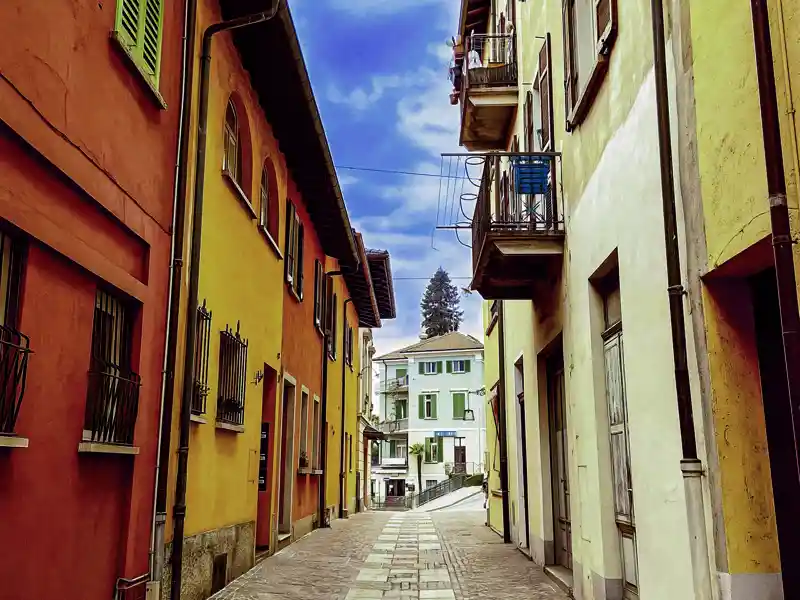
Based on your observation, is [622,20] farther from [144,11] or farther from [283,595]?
[283,595]

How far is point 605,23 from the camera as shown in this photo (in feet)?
22.5

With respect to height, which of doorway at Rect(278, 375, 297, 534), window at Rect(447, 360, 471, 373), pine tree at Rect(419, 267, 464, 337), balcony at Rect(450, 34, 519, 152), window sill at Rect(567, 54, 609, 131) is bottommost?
doorway at Rect(278, 375, 297, 534)

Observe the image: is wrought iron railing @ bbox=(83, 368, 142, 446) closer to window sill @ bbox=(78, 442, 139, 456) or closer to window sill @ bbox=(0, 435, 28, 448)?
window sill @ bbox=(78, 442, 139, 456)

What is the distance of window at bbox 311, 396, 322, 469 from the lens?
16766mm

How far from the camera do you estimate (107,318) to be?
19.2 ft

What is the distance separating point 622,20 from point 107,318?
4.50 m

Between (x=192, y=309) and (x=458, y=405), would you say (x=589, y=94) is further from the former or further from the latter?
(x=458, y=405)

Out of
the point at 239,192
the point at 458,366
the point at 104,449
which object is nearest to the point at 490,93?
the point at 239,192

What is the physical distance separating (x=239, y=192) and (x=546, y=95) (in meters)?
3.86

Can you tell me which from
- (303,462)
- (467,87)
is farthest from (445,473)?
(467,87)

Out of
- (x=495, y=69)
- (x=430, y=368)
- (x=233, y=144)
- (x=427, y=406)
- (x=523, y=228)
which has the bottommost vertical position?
(x=523, y=228)

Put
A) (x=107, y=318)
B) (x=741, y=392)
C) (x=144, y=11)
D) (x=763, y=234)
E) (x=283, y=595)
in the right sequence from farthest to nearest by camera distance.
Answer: (x=283, y=595) < (x=144, y=11) < (x=107, y=318) < (x=741, y=392) < (x=763, y=234)

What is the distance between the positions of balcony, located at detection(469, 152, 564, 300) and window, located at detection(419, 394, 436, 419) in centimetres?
4742

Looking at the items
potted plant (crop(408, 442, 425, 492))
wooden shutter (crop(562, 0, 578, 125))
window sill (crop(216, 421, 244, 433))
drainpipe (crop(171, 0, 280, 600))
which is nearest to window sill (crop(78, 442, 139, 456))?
drainpipe (crop(171, 0, 280, 600))
